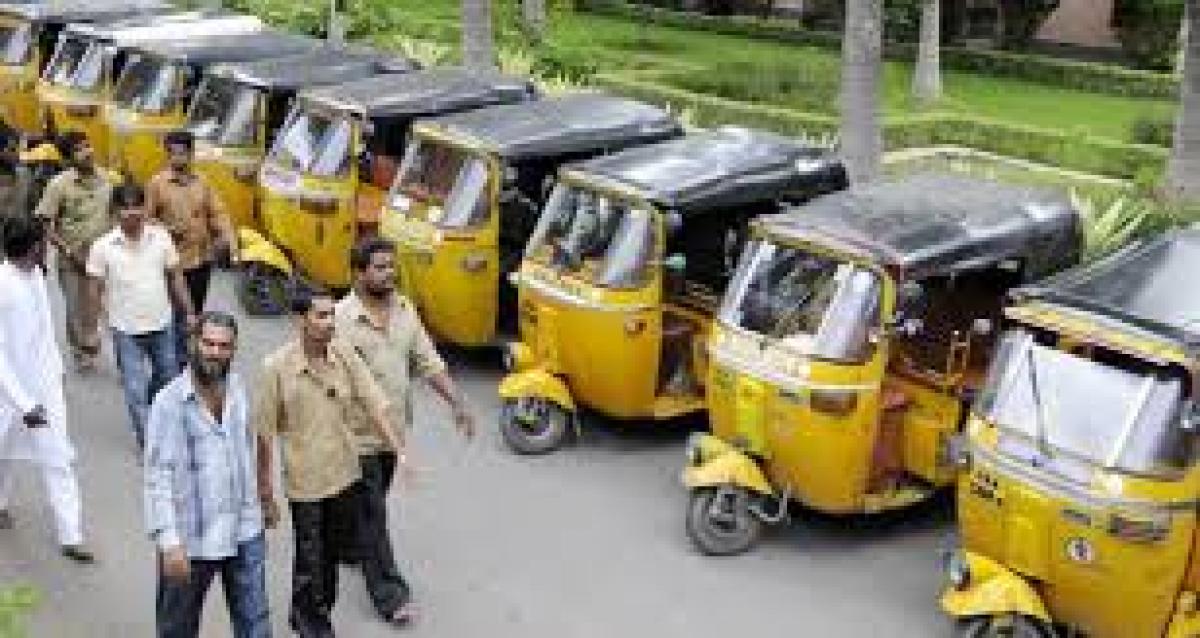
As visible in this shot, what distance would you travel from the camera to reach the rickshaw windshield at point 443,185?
11.6 meters

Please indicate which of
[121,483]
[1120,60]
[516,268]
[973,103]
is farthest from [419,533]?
[1120,60]

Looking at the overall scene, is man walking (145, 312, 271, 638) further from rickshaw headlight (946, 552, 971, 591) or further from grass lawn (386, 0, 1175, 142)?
grass lawn (386, 0, 1175, 142)

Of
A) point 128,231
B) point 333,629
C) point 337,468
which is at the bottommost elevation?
point 333,629

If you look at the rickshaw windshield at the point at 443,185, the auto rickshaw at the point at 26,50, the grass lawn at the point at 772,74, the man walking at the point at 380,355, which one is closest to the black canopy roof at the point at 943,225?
the man walking at the point at 380,355

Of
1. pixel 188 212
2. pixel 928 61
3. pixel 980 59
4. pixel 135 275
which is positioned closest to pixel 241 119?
pixel 188 212

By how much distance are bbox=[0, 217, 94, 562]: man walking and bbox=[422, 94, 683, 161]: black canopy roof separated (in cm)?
375

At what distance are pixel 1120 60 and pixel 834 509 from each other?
2352 centimetres

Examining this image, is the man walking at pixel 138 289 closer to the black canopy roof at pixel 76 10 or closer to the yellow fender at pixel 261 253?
the yellow fender at pixel 261 253

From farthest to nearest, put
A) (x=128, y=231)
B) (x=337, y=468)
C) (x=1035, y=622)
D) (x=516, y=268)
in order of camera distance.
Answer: (x=516, y=268) → (x=128, y=231) → (x=1035, y=622) → (x=337, y=468)

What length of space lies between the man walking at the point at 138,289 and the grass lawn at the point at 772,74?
41.5 ft

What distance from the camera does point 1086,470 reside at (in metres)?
7.83

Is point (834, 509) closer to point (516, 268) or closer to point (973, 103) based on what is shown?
point (516, 268)

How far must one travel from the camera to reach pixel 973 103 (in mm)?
25250

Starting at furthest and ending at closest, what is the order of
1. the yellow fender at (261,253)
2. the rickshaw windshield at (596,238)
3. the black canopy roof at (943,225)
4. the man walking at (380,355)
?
1. the yellow fender at (261,253)
2. the rickshaw windshield at (596,238)
3. the black canopy roof at (943,225)
4. the man walking at (380,355)
